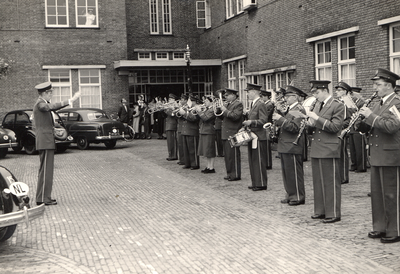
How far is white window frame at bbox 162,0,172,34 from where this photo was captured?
30766 mm

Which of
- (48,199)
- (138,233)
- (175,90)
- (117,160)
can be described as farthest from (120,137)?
(138,233)

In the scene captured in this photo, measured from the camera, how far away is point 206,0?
1212 inches

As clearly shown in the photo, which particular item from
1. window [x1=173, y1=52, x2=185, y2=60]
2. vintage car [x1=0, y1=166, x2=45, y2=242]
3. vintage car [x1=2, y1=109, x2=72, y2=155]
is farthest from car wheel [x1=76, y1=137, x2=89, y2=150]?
vintage car [x1=0, y1=166, x2=45, y2=242]

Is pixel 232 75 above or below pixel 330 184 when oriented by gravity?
above

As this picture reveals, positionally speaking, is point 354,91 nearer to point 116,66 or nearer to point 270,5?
point 270,5

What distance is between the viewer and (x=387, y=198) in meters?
6.60

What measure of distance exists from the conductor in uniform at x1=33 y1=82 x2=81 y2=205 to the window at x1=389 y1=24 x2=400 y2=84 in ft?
31.8

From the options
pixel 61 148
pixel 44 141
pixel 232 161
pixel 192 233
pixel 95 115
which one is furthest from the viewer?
pixel 95 115

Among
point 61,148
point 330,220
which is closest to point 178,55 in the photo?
point 61,148

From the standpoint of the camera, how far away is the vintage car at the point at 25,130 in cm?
1984

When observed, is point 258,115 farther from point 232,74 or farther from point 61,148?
point 232,74

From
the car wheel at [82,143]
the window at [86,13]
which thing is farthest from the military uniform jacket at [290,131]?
the window at [86,13]

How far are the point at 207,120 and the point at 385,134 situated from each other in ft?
22.6

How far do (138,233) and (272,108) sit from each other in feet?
23.3
